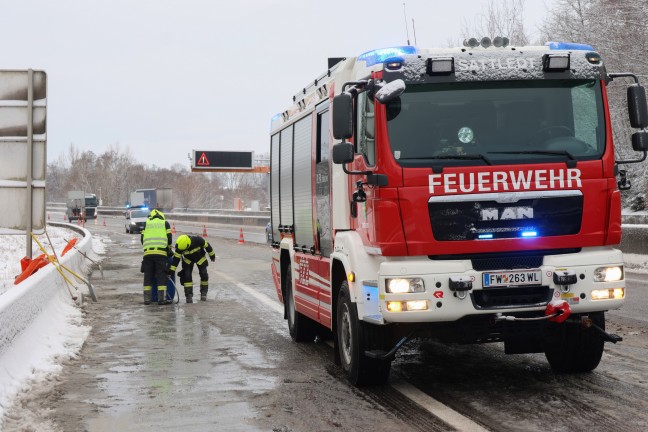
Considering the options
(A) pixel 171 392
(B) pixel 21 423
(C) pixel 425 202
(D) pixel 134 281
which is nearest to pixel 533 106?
(C) pixel 425 202

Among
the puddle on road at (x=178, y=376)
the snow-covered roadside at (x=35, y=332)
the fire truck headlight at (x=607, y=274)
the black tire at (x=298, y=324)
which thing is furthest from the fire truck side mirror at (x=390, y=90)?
the black tire at (x=298, y=324)

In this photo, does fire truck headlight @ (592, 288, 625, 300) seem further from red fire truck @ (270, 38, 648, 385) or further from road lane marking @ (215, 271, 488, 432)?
road lane marking @ (215, 271, 488, 432)

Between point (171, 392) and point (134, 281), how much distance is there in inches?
538

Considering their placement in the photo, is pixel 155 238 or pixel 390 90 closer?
pixel 390 90

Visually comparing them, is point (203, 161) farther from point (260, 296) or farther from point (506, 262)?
point (506, 262)

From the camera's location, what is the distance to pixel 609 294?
24.1 ft

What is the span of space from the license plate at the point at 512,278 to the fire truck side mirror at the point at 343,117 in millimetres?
1512

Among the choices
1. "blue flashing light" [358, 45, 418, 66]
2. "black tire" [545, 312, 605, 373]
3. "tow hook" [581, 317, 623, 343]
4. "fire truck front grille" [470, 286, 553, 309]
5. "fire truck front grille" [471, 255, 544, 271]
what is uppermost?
"blue flashing light" [358, 45, 418, 66]

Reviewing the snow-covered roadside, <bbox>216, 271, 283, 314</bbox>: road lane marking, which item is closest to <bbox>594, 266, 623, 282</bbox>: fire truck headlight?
the snow-covered roadside

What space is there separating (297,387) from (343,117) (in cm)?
232

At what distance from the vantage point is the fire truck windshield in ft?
24.0

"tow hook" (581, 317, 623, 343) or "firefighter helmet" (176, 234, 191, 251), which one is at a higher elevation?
"firefighter helmet" (176, 234, 191, 251)

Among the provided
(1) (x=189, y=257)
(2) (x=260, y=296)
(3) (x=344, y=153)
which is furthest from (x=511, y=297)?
(2) (x=260, y=296)

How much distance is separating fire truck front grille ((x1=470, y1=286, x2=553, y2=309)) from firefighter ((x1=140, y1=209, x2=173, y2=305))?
962 centimetres
